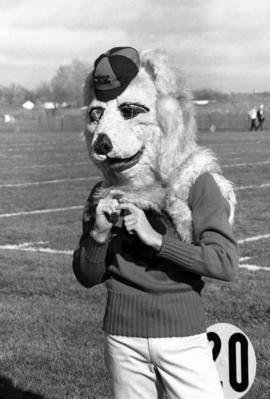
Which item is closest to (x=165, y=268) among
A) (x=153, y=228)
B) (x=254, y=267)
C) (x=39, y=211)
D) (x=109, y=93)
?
(x=153, y=228)

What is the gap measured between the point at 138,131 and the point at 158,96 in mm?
158

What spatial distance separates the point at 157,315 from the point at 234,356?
805mm

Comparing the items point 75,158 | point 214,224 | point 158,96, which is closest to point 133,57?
point 158,96

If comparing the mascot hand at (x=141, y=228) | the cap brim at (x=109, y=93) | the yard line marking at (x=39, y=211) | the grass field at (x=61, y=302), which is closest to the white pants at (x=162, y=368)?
the mascot hand at (x=141, y=228)

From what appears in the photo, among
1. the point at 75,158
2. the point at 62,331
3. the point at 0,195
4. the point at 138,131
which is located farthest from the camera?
the point at 75,158

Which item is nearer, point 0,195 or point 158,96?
point 158,96

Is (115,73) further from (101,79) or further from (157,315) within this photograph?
(157,315)

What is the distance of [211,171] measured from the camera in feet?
9.91

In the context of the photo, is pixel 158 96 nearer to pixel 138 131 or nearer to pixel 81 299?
pixel 138 131

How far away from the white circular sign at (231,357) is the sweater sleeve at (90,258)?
29.2 inches

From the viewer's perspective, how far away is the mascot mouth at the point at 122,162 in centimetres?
302

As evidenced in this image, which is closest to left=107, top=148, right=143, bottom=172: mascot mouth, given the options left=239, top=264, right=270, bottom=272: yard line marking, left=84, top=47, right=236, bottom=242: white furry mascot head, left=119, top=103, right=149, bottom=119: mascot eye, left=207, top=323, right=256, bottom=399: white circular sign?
left=84, top=47, right=236, bottom=242: white furry mascot head

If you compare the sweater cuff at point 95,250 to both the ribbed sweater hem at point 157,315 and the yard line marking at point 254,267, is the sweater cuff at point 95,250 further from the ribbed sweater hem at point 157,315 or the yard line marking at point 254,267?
the yard line marking at point 254,267

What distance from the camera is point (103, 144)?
297 cm
